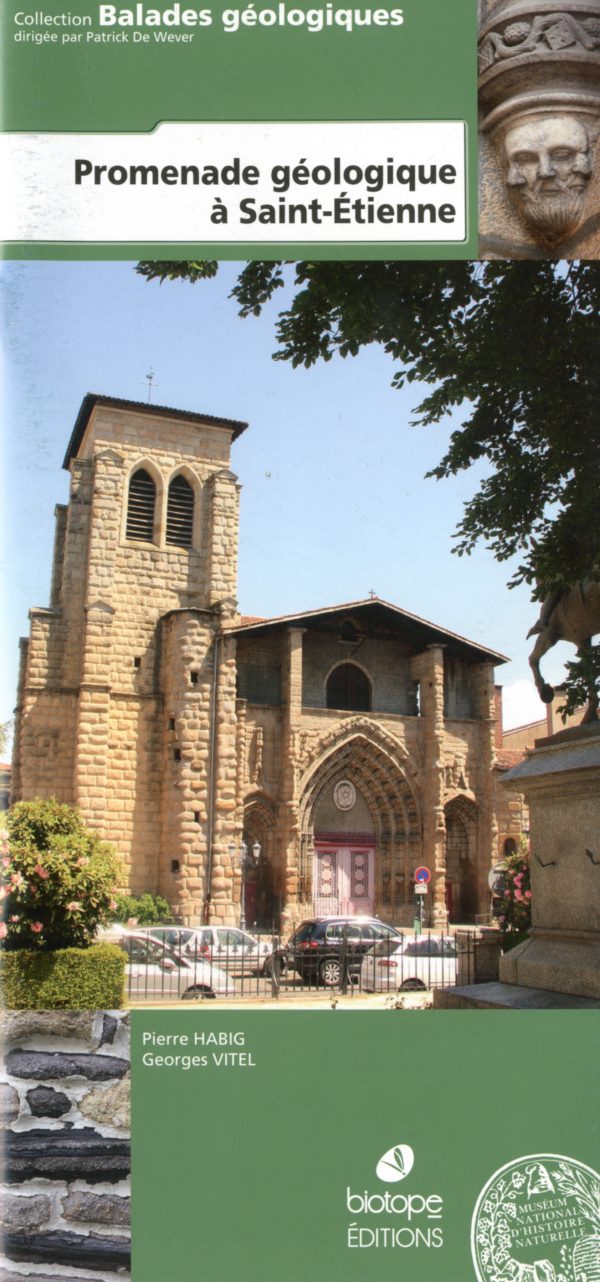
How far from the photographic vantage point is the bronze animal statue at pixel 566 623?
4.28 meters

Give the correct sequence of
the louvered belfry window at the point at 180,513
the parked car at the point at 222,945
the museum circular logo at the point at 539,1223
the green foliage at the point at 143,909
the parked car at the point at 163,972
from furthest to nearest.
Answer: the louvered belfry window at the point at 180,513 → the green foliage at the point at 143,909 → the parked car at the point at 222,945 → the parked car at the point at 163,972 → the museum circular logo at the point at 539,1223

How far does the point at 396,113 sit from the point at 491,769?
3373 millimetres

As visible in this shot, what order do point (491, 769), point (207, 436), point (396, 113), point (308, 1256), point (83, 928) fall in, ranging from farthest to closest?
point (491, 769)
point (207, 436)
point (83, 928)
point (396, 113)
point (308, 1256)

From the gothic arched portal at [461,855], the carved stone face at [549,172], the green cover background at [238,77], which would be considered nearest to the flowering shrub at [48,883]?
the gothic arched portal at [461,855]

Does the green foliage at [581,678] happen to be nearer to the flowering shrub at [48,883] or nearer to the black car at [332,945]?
the black car at [332,945]

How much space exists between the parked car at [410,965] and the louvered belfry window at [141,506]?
7.88 feet

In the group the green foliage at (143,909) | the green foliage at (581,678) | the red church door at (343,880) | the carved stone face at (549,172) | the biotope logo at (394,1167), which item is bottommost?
the biotope logo at (394,1167)

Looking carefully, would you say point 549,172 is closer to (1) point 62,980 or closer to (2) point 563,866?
(2) point 563,866

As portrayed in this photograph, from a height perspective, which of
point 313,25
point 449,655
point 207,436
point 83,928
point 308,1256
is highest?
point 313,25

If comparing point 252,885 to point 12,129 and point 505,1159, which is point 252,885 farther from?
point 12,129

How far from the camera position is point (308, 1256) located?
11.1ft

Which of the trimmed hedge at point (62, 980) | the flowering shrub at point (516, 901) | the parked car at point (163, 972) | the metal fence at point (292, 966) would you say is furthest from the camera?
the flowering shrub at point (516, 901)

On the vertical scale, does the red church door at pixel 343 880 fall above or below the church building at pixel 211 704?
below

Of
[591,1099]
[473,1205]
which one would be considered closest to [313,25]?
[591,1099]
